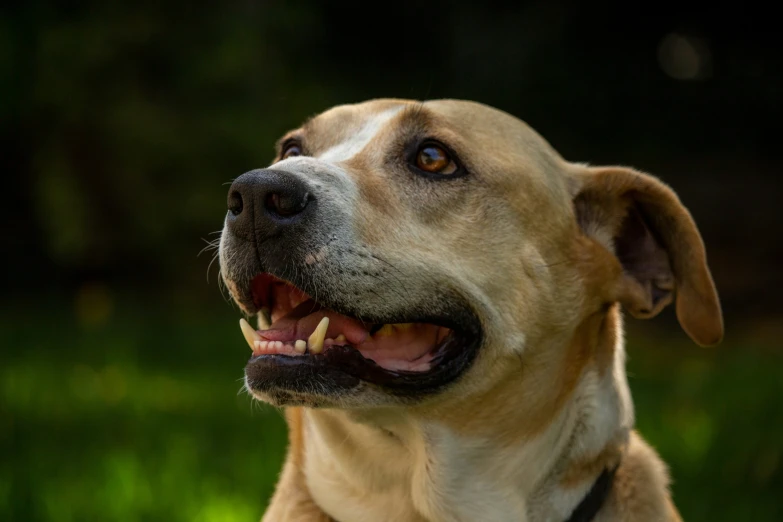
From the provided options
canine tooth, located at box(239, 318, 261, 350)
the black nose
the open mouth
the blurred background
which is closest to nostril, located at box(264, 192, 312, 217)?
the black nose

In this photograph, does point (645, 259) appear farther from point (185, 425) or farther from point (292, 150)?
point (185, 425)

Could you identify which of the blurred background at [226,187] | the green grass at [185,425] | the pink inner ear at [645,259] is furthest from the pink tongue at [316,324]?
the blurred background at [226,187]

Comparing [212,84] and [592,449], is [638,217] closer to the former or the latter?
[592,449]

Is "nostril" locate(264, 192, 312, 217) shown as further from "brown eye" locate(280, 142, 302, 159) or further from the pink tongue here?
"brown eye" locate(280, 142, 302, 159)

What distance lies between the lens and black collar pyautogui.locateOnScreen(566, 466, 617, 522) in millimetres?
2992

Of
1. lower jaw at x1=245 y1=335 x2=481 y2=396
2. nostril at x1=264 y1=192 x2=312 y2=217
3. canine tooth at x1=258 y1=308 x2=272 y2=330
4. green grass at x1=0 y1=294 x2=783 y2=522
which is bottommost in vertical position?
green grass at x1=0 y1=294 x2=783 y2=522

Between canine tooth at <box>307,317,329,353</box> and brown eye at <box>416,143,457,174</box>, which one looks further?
brown eye at <box>416,143,457,174</box>

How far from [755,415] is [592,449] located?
11.2 feet

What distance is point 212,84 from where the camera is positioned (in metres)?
9.37

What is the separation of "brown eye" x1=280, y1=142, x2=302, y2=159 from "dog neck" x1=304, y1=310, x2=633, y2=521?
1071 mm

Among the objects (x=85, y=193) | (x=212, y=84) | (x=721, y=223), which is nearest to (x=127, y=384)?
(x=85, y=193)

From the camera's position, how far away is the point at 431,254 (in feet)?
Answer: 9.72

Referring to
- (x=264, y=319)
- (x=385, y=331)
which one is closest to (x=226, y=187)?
(x=264, y=319)

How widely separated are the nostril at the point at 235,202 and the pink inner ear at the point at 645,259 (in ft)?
4.57
